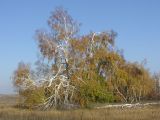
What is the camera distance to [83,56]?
45.8 metres

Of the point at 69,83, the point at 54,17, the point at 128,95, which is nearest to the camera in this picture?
the point at 69,83

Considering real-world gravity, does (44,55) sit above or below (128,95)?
above

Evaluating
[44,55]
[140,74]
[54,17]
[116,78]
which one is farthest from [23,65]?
[140,74]

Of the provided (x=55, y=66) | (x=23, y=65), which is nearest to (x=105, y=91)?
(x=55, y=66)

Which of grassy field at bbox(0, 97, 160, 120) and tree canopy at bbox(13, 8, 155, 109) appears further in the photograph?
tree canopy at bbox(13, 8, 155, 109)

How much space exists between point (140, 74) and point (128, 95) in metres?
3.53

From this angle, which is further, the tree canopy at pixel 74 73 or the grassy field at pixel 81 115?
the tree canopy at pixel 74 73

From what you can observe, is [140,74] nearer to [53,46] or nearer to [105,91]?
[105,91]

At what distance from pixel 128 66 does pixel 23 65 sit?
1179cm

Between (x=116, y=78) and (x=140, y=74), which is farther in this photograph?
(x=140, y=74)

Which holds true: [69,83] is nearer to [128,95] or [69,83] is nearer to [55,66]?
[55,66]

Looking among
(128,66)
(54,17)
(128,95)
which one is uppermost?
(54,17)

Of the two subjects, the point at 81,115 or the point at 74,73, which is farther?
the point at 74,73

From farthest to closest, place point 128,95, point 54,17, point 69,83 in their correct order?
1. point 128,95
2. point 54,17
3. point 69,83
